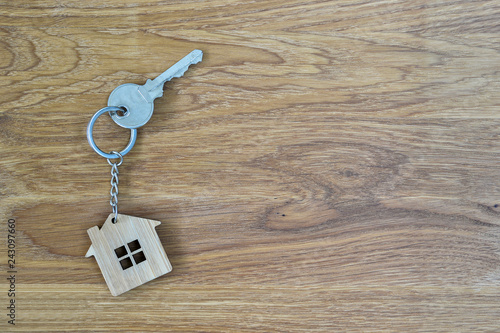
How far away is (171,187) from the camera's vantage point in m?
0.73

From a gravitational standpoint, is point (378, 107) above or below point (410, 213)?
above

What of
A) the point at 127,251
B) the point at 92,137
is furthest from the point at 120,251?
the point at 92,137

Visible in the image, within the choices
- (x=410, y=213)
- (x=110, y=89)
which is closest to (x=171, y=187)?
(x=110, y=89)

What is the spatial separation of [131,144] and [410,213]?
51 centimetres

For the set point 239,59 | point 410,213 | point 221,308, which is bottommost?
point 221,308

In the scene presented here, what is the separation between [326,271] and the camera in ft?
2.43

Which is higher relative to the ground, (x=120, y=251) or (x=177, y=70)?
(x=177, y=70)

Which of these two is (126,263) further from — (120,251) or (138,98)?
(138,98)

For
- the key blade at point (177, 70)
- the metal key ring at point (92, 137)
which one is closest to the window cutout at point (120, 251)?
the metal key ring at point (92, 137)

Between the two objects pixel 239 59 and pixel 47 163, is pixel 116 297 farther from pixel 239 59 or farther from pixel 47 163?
pixel 239 59

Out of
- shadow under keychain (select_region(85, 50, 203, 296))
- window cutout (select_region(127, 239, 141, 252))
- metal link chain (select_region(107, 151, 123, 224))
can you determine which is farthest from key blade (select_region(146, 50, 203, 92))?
window cutout (select_region(127, 239, 141, 252))

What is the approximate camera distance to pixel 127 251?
27.5 inches

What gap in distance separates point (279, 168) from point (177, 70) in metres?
0.25

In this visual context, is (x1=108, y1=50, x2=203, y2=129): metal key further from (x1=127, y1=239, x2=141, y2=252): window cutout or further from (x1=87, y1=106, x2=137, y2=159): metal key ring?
(x1=127, y1=239, x2=141, y2=252): window cutout
